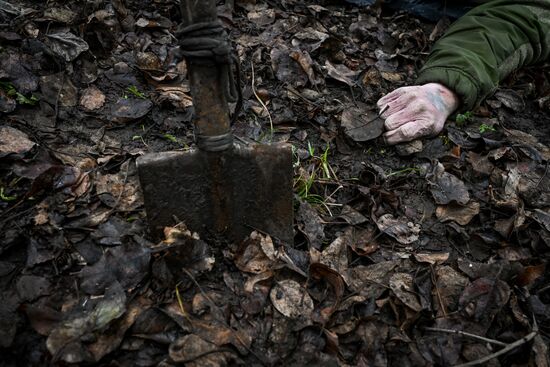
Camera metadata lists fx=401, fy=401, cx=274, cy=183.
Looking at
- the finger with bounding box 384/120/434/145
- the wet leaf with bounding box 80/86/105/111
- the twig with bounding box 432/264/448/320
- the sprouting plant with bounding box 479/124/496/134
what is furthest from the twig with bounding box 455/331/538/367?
the wet leaf with bounding box 80/86/105/111

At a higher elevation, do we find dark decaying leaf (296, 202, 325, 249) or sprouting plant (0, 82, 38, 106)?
sprouting plant (0, 82, 38, 106)

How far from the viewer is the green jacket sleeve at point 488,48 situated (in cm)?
223

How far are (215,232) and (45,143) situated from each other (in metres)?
0.88

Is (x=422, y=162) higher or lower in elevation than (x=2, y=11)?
lower

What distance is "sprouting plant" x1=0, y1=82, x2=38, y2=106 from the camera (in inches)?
72.9

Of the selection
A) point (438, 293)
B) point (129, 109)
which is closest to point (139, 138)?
point (129, 109)

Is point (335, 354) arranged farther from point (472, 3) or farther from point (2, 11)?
point (472, 3)

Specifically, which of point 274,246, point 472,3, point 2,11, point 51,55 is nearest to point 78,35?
point 51,55

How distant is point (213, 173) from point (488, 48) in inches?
74.8

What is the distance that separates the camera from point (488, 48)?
234 centimetres

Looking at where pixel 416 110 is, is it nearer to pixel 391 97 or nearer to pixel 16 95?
pixel 391 97

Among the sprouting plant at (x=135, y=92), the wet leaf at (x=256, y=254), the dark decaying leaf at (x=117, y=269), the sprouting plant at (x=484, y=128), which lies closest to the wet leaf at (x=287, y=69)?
the sprouting plant at (x=135, y=92)

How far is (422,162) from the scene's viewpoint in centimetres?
202

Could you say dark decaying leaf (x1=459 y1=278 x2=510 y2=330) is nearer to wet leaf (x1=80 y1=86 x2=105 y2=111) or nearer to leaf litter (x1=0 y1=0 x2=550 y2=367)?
leaf litter (x1=0 y1=0 x2=550 y2=367)
